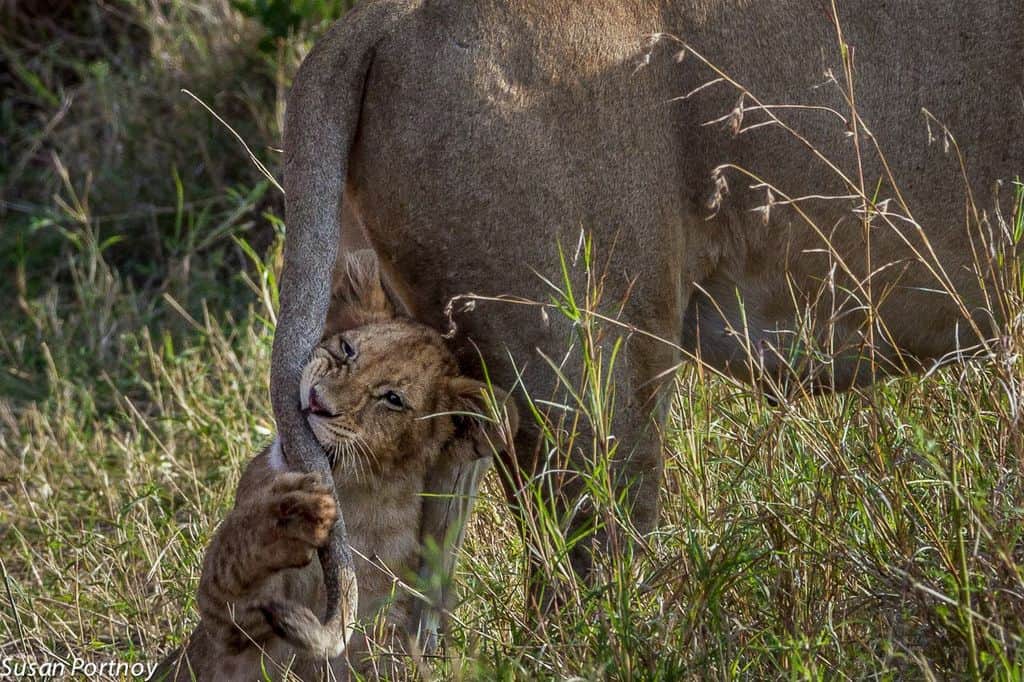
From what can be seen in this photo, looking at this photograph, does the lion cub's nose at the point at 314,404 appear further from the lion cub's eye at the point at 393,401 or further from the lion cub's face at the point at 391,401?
the lion cub's eye at the point at 393,401

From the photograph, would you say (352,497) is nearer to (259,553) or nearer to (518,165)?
(259,553)

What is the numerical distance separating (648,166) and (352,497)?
2.94 feet

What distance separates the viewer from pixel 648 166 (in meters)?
2.90

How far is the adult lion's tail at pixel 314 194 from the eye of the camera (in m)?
2.85

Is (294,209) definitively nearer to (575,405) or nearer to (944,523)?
(575,405)

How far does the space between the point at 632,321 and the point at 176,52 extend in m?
3.98

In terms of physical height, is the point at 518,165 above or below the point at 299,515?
above

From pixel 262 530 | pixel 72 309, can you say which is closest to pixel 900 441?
pixel 262 530

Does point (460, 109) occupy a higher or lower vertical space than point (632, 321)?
higher

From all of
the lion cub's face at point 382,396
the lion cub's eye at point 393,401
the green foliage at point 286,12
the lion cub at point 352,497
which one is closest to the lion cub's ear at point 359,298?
the lion cub at point 352,497

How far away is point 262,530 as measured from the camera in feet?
9.23

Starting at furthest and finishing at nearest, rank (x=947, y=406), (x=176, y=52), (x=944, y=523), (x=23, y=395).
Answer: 1. (x=176, y=52)
2. (x=23, y=395)
3. (x=947, y=406)
4. (x=944, y=523)

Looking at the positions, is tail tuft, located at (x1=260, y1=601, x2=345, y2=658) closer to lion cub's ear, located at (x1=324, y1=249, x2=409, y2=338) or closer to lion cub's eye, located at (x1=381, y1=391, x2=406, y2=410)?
lion cub's eye, located at (x1=381, y1=391, x2=406, y2=410)

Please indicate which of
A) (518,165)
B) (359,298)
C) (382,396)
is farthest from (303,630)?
(518,165)
